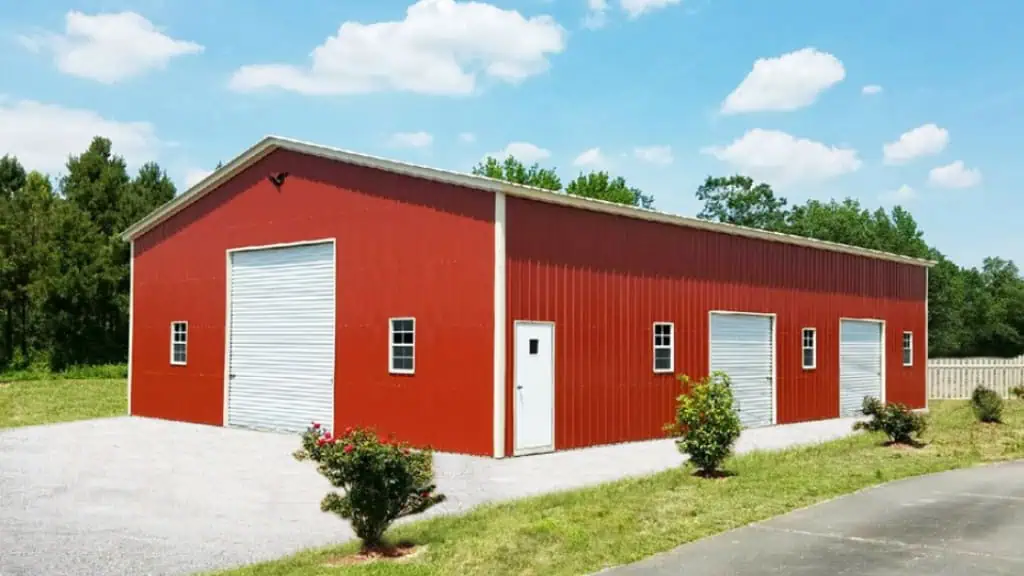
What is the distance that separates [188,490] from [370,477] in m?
5.80

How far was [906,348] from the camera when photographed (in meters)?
28.5

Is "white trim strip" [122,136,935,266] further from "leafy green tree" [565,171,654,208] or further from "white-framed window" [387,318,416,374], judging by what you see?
"leafy green tree" [565,171,654,208]

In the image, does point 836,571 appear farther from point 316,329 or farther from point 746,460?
point 316,329

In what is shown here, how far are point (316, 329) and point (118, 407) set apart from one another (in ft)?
35.5

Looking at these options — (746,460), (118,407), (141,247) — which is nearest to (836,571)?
(746,460)

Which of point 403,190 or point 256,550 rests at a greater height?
point 403,190

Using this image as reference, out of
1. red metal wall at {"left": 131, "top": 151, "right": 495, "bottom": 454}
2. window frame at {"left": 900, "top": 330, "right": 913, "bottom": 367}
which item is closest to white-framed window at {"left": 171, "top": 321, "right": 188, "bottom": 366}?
red metal wall at {"left": 131, "top": 151, "right": 495, "bottom": 454}

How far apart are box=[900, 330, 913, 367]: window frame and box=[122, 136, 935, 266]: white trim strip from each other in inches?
107

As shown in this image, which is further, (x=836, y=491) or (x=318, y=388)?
(x=318, y=388)

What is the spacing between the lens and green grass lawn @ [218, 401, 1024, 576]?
8591 mm

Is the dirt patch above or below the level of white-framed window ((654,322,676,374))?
below

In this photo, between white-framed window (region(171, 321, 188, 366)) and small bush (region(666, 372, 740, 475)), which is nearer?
small bush (region(666, 372, 740, 475))

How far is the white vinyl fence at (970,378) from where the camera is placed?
3195 centimetres

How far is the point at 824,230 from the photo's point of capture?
68.6m
